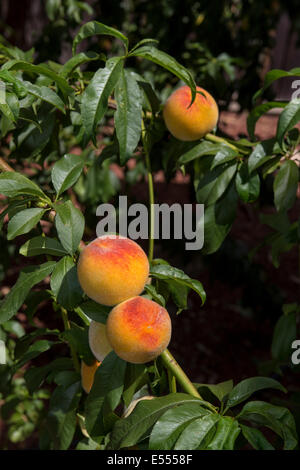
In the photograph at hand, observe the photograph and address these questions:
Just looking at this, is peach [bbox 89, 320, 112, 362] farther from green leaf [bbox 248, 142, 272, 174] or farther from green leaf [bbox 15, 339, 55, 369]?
green leaf [bbox 248, 142, 272, 174]

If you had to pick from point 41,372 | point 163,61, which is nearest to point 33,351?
point 41,372

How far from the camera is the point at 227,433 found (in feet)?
1.93

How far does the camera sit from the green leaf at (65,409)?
→ 91 cm

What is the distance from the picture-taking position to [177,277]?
27.9 inches

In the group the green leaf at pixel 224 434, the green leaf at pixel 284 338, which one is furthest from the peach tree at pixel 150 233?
the green leaf at pixel 284 338

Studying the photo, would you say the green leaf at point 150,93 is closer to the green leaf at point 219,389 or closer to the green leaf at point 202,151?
the green leaf at point 202,151

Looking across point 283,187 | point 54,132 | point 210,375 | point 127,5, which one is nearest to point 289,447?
point 283,187

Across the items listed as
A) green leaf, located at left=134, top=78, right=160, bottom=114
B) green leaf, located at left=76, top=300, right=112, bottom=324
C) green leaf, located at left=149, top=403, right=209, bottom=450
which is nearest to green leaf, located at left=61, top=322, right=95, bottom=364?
green leaf, located at left=76, top=300, right=112, bottom=324

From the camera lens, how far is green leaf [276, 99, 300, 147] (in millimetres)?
788

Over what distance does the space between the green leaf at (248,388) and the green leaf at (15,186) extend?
380mm

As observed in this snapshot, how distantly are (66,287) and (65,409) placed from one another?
0.36m

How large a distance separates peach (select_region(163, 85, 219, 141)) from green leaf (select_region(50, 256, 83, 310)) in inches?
13.7

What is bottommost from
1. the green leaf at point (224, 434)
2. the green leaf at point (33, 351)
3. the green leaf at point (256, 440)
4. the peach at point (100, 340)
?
the green leaf at point (33, 351)

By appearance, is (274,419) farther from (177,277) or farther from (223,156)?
(223,156)
